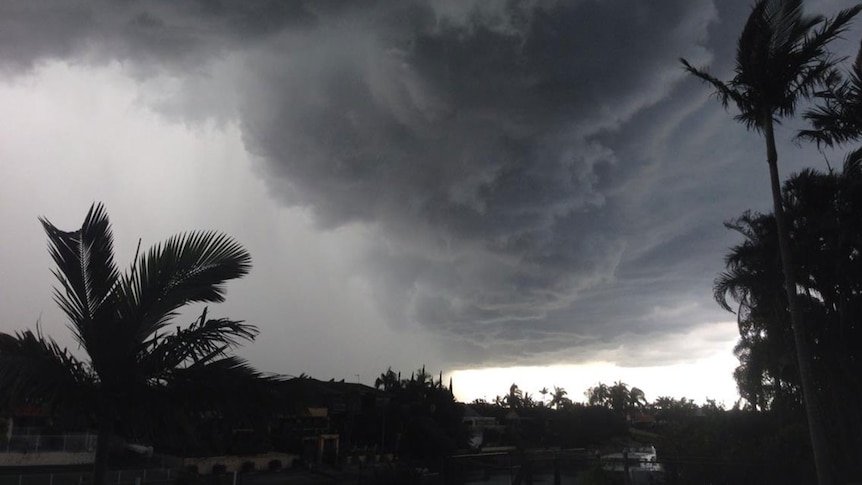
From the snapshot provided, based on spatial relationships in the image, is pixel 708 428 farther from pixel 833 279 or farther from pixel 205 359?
pixel 205 359

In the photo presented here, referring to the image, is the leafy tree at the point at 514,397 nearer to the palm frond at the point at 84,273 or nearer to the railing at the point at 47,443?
the railing at the point at 47,443

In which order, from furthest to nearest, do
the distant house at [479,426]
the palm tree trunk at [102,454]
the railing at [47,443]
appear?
the distant house at [479,426] < the railing at [47,443] < the palm tree trunk at [102,454]

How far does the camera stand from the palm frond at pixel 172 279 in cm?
553

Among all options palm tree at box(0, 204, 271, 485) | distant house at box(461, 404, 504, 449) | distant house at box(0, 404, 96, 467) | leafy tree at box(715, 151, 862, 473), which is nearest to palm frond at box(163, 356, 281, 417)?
palm tree at box(0, 204, 271, 485)

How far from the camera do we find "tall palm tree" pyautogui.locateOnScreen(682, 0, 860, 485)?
11180 mm

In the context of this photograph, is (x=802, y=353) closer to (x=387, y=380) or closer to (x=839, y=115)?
(x=839, y=115)

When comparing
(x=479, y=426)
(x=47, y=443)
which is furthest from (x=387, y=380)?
(x=47, y=443)

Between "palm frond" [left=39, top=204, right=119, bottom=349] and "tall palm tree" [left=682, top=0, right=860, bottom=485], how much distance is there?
1196 cm

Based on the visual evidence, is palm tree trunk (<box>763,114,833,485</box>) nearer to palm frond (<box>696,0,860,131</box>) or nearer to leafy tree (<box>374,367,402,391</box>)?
palm frond (<box>696,0,860,131</box>)

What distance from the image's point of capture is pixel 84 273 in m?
5.68

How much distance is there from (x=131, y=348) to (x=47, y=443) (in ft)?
119

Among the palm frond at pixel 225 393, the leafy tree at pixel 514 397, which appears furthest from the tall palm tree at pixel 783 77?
the leafy tree at pixel 514 397

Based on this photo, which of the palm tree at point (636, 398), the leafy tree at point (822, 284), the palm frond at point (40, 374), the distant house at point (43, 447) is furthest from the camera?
the palm tree at point (636, 398)

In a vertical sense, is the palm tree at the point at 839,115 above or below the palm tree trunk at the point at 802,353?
above
